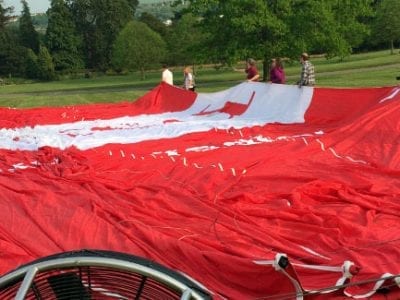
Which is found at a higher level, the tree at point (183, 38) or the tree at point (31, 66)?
the tree at point (183, 38)

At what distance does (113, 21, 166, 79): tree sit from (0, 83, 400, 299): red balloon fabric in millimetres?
40994

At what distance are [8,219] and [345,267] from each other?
2.91 meters

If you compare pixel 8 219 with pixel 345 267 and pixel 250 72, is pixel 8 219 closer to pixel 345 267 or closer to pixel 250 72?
pixel 345 267

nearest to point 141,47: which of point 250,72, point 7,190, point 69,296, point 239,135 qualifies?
point 250,72

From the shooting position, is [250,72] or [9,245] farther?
[250,72]

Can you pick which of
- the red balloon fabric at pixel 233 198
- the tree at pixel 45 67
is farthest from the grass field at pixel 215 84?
the tree at pixel 45 67

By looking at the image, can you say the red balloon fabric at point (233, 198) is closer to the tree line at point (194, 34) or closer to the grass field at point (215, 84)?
the grass field at point (215, 84)

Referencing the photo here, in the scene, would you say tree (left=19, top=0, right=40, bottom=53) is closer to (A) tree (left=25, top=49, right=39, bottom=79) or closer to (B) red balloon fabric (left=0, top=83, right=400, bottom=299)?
(A) tree (left=25, top=49, right=39, bottom=79)

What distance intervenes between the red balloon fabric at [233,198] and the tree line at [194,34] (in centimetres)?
1523

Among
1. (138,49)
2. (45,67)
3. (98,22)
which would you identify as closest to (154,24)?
(98,22)

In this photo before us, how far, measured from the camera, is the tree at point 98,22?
74.1m

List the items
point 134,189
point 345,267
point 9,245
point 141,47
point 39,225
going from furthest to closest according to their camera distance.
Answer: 1. point 141,47
2. point 134,189
3. point 39,225
4. point 9,245
5. point 345,267

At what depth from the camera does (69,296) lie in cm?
207

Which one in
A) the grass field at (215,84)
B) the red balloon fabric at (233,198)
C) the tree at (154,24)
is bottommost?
the grass field at (215,84)
